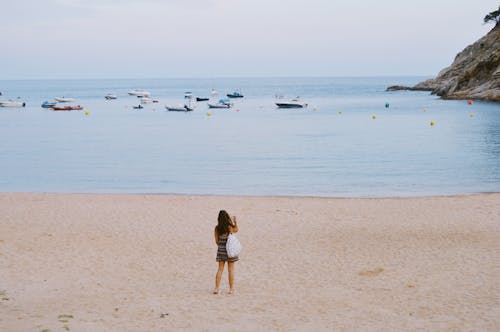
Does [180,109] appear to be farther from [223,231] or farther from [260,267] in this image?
[223,231]

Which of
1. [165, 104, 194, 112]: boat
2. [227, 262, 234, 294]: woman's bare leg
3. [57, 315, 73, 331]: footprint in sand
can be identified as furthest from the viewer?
[165, 104, 194, 112]: boat

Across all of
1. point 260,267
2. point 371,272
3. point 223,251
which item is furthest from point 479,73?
point 223,251

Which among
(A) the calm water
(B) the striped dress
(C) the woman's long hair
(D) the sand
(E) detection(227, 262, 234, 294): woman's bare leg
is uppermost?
(C) the woman's long hair

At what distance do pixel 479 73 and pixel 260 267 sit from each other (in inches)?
3451

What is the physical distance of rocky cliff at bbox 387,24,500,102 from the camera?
8762 centimetres

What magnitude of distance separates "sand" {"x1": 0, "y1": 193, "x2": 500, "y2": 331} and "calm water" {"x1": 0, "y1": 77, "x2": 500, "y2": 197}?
23.1 ft

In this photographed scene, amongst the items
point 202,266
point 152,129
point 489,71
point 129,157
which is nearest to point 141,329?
point 202,266

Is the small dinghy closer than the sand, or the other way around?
the sand

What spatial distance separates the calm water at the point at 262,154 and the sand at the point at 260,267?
278 inches

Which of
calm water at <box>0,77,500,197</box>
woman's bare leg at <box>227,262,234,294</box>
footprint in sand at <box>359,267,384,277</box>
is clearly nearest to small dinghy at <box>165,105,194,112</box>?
calm water at <box>0,77,500,197</box>

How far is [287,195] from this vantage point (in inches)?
1062

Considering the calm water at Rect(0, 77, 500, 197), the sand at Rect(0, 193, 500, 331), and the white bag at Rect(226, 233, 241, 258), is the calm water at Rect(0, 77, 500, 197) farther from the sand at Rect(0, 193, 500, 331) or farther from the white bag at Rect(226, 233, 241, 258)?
the white bag at Rect(226, 233, 241, 258)

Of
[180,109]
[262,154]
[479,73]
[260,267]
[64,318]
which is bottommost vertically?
[262,154]

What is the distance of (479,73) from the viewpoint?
92438 millimetres
